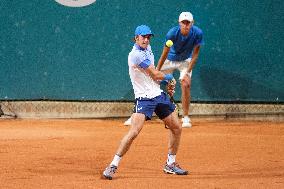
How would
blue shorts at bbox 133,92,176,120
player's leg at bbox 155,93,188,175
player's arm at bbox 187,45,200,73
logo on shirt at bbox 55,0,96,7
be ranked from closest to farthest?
1. blue shorts at bbox 133,92,176,120
2. player's leg at bbox 155,93,188,175
3. player's arm at bbox 187,45,200,73
4. logo on shirt at bbox 55,0,96,7

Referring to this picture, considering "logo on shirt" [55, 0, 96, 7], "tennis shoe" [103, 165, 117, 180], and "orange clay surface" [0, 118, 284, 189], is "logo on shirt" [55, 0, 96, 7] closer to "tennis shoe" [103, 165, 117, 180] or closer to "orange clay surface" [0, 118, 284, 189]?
"orange clay surface" [0, 118, 284, 189]

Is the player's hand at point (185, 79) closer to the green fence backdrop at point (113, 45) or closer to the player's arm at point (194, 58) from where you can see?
the player's arm at point (194, 58)

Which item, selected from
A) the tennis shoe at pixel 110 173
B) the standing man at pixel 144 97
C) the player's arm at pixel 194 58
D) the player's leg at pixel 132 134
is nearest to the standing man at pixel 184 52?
the player's arm at pixel 194 58

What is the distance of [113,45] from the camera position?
493 inches

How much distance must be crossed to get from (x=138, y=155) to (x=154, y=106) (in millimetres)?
1720

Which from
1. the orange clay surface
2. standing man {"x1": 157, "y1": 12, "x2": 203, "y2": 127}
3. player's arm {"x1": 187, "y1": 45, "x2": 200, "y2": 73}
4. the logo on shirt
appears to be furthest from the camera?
the logo on shirt

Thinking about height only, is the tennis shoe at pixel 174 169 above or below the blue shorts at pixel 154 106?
below

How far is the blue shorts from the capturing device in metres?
6.84

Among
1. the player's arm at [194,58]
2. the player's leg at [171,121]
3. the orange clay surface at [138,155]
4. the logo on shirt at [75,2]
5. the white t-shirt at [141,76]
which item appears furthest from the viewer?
the logo on shirt at [75,2]

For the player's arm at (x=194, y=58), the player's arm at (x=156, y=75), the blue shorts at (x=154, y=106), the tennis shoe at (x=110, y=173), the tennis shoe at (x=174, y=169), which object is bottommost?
the tennis shoe at (x=110, y=173)

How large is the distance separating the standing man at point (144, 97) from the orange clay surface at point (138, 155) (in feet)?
0.92

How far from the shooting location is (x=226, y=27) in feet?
41.0

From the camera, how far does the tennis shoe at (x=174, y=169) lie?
7.07 metres

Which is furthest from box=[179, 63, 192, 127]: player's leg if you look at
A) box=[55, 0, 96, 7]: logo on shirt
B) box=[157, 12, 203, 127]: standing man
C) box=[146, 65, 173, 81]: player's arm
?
box=[146, 65, 173, 81]: player's arm
